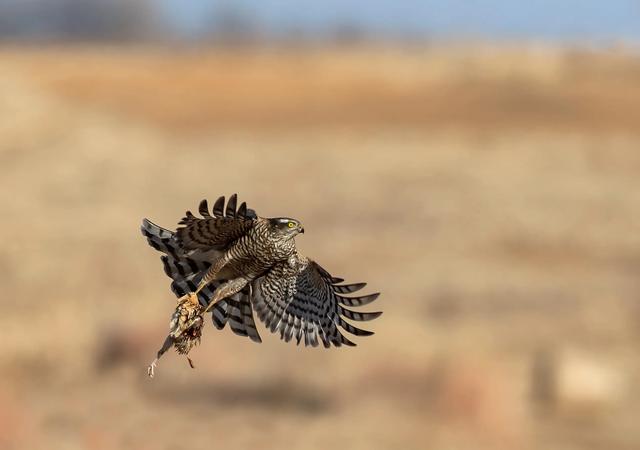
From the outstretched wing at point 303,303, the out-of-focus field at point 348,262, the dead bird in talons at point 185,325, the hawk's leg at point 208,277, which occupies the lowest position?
the dead bird in talons at point 185,325

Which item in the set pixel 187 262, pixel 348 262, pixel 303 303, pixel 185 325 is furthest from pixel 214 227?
pixel 348 262

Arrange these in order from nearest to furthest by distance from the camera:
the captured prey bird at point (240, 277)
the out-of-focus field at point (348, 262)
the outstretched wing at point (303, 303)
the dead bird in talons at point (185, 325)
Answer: the dead bird in talons at point (185, 325) < the captured prey bird at point (240, 277) < the outstretched wing at point (303, 303) < the out-of-focus field at point (348, 262)

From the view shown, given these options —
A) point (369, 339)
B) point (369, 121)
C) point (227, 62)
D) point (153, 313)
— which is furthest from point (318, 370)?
point (227, 62)

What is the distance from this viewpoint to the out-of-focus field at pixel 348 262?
13.1 meters

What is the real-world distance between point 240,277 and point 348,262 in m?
16.6

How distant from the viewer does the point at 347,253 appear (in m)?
21.3

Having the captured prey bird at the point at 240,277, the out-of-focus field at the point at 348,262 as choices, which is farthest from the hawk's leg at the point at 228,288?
the out-of-focus field at the point at 348,262

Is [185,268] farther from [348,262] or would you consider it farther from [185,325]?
[348,262]

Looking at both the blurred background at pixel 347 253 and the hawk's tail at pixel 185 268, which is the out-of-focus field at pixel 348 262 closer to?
the blurred background at pixel 347 253

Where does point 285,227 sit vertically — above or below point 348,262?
below

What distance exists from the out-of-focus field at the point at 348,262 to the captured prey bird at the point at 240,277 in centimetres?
687

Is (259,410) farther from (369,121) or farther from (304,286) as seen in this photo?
(369,121)

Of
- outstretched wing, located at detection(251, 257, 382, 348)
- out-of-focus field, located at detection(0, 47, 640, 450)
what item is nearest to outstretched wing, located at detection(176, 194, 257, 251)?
outstretched wing, located at detection(251, 257, 382, 348)

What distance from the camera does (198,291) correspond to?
406cm
